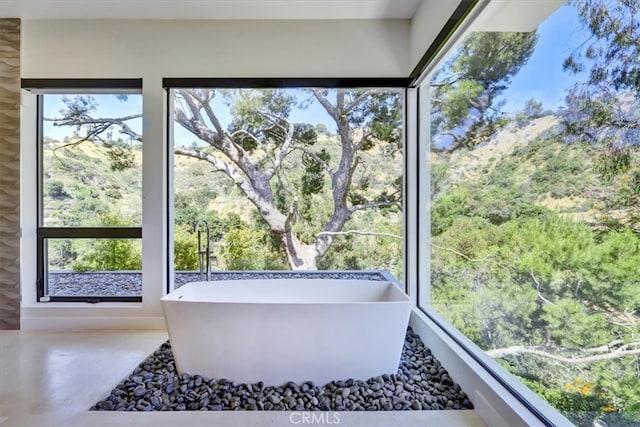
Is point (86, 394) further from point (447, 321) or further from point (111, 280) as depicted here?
point (447, 321)

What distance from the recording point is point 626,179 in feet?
3.80

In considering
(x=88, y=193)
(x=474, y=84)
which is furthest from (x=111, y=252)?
(x=474, y=84)

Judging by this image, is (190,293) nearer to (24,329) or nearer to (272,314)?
(272,314)

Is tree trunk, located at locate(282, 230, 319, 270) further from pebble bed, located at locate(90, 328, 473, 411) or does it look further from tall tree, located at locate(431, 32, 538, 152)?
tall tree, located at locate(431, 32, 538, 152)

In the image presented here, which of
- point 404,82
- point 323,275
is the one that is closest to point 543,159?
point 404,82

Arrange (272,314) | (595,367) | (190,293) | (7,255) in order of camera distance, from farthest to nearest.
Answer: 1. (7,255)
2. (190,293)
3. (272,314)
4. (595,367)

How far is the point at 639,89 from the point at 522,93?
66 cm

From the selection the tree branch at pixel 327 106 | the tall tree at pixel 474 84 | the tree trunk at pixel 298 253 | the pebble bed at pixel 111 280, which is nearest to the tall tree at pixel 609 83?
the tall tree at pixel 474 84

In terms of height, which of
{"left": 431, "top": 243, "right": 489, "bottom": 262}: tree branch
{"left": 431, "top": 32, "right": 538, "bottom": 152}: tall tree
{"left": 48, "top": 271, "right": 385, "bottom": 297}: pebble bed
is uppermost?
{"left": 431, "top": 32, "right": 538, "bottom": 152}: tall tree

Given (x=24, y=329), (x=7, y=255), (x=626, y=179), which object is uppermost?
(x=626, y=179)

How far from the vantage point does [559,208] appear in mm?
1456

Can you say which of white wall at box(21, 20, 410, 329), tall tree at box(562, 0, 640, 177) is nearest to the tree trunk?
white wall at box(21, 20, 410, 329)

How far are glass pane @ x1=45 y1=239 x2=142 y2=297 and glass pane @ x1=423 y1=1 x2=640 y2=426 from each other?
2985mm

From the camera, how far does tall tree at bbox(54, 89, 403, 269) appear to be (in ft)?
11.2
